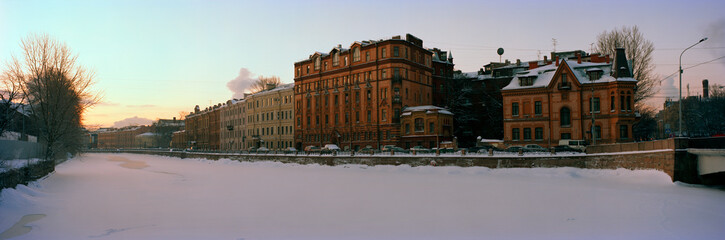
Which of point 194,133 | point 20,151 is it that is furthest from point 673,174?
point 194,133

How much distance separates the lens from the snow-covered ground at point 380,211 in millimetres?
16000

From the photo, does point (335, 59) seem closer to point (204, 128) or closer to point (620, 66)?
point (620, 66)

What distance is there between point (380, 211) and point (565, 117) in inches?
1621

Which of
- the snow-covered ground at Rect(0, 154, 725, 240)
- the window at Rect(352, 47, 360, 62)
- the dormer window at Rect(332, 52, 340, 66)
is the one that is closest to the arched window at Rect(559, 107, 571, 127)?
the snow-covered ground at Rect(0, 154, 725, 240)

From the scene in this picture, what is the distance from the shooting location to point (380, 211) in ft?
68.0

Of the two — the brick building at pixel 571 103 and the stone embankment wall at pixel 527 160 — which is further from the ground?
the brick building at pixel 571 103

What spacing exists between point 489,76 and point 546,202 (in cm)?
5988

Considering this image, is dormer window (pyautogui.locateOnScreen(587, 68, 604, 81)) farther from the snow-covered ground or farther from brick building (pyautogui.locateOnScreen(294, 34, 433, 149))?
brick building (pyautogui.locateOnScreen(294, 34, 433, 149))

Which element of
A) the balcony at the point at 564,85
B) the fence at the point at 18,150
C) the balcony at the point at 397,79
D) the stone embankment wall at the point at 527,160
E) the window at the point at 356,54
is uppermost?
the window at the point at 356,54

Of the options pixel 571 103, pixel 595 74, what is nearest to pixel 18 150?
pixel 571 103

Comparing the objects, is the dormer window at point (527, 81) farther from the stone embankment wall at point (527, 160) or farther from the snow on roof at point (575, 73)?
the stone embankment wall at point (527, 160)

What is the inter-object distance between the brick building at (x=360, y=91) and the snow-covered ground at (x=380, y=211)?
1372 inches

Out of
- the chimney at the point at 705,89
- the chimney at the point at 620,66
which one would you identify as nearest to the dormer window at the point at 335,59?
the chimney at the point at 620,66

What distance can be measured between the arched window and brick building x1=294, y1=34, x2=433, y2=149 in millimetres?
21194
